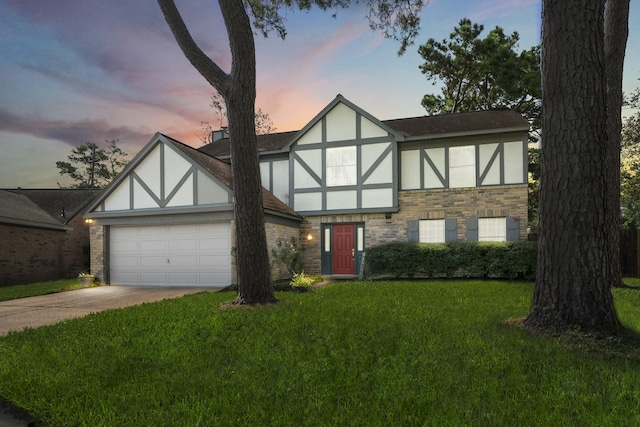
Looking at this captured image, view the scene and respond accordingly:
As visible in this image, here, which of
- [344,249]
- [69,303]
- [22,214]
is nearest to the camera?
[69,303]

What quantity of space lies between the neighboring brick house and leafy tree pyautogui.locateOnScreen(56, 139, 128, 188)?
13939 millimetres

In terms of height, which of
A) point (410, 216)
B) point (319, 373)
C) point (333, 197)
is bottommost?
point (319, 373)

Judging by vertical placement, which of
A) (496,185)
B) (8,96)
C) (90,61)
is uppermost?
(90,61)

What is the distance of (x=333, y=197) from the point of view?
1484 cm

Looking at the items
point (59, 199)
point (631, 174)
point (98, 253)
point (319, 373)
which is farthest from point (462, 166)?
point (59, 199)

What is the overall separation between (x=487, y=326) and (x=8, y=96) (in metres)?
21.0

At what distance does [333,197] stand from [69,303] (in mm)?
9332

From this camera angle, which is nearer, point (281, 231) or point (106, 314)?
point (106, 314)

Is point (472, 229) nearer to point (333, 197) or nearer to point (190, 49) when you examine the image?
point (333, 197)

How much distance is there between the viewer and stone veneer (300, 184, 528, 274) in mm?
13367

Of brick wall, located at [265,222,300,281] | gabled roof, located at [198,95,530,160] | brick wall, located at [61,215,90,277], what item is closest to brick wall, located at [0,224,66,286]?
brick wall, located at [61,215,90,277]

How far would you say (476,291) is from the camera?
9.09 meters

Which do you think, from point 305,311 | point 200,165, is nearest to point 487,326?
point 305,311

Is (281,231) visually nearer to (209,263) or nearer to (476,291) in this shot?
(209,263)
